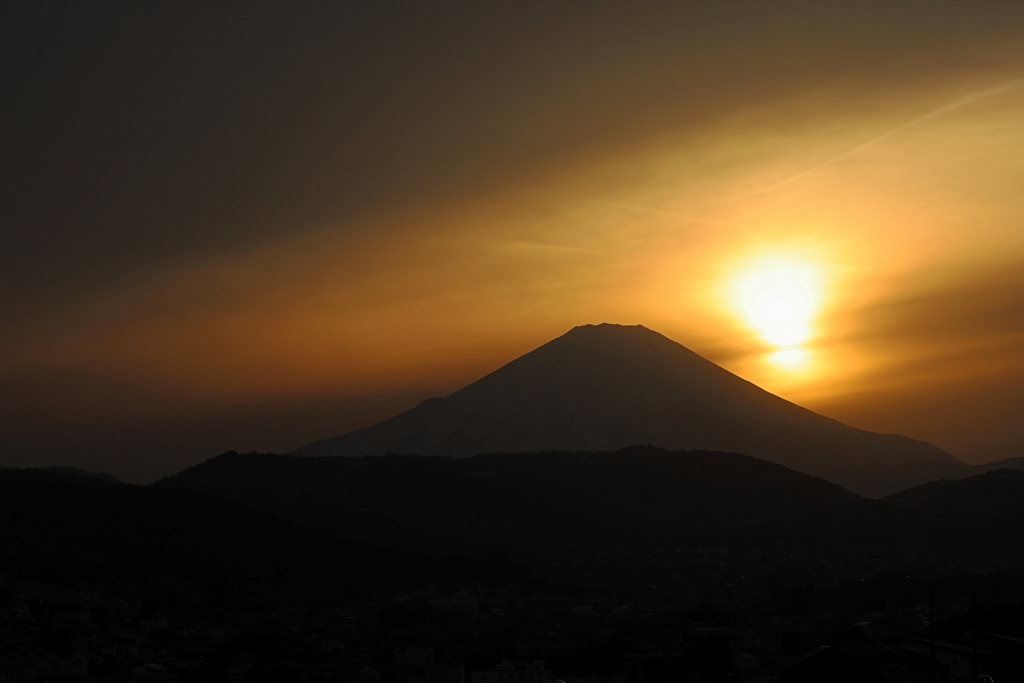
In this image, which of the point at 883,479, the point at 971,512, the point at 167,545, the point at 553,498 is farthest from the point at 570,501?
the point at 883,479

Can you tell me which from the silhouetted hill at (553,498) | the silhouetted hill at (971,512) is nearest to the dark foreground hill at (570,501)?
the silhouetted hill at (553,498)

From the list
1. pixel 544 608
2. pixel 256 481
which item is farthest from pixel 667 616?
pixel 256 481

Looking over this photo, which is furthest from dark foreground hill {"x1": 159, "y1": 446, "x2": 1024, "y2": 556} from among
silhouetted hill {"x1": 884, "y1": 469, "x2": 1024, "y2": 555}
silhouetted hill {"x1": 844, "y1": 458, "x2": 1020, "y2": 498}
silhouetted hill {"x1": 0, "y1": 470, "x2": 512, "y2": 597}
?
silhouetted hill {"x1": 844, "y1": 458, "x2": 1020, "y2": 498}

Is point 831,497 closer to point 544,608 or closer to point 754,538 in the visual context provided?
point 754,538

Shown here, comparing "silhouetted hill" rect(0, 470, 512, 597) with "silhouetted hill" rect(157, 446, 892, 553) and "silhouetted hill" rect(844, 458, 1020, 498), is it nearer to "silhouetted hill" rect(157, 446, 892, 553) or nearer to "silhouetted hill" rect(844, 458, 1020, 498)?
"silhouetted hill" rect(157, 446, 892, 553)

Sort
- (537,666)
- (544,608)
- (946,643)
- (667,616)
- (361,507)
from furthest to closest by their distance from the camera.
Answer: (361,507) < (544,608) < (667,616) < (537,666) < (946,643)

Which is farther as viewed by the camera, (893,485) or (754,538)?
(893,485)
